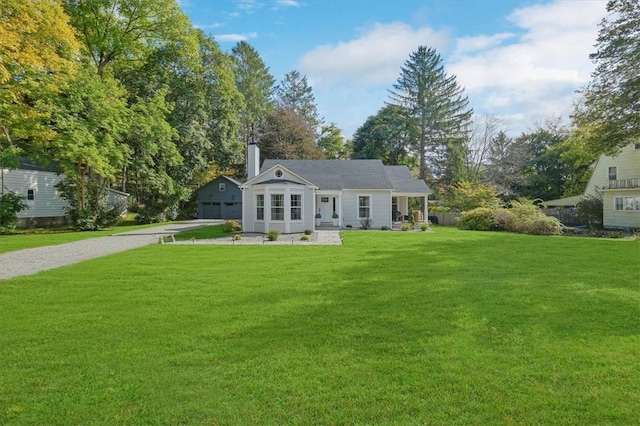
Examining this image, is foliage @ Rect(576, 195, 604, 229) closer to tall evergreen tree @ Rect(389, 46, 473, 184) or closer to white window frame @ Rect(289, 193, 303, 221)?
tall evergreen tree @ Rect(389, 46, 473, 184)

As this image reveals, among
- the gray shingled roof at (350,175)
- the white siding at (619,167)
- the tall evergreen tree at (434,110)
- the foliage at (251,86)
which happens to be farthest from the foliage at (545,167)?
the foliage at (251,86)

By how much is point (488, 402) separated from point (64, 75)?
24.2 m

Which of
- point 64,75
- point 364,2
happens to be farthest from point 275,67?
point 364,2

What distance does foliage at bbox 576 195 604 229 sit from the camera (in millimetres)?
29641

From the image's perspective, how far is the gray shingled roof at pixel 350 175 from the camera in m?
25.2

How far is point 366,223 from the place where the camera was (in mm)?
24656

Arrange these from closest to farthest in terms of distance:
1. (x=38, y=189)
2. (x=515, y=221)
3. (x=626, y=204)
Result: 1. (x=515, y=221)
2. (x=626, y=204)
3. (x=38, y=189)

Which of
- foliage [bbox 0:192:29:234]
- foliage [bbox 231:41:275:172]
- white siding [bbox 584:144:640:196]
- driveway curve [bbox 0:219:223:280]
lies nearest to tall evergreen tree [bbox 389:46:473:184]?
white siding [bbox 584:144:640:196]

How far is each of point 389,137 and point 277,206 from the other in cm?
2616

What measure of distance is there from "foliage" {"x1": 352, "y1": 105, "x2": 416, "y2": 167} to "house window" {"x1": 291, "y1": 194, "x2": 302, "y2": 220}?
24491mm

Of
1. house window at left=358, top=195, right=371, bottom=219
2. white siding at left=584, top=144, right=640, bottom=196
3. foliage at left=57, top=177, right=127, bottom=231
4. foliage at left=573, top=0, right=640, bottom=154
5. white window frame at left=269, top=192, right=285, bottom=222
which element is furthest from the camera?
white siding at left=584, top=144, right=640, bottom=196

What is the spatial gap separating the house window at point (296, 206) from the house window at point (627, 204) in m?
23.1

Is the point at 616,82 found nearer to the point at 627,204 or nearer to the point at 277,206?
the point at 627,204

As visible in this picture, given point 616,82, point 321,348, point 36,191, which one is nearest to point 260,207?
point 321,348
